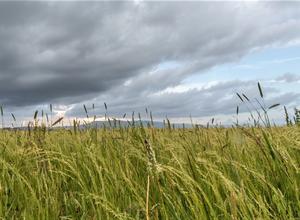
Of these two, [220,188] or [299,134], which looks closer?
[220,188]

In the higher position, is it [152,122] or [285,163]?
[152,122]

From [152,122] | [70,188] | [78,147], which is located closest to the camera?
[70,188]

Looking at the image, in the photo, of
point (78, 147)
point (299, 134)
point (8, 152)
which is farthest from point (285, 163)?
point (8, 152)

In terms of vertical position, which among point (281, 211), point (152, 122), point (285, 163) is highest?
point (152, 122)

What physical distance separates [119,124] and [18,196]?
2779 mm

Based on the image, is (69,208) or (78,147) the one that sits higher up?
(78,147)

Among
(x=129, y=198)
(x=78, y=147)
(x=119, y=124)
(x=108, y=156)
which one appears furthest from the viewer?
(x=119, y=124)

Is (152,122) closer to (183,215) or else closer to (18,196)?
(18,196)

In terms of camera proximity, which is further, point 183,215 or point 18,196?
point 18,196

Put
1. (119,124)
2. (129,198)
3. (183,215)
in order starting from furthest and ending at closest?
1. (119,124)
2. (129,198)
3. (183,215)

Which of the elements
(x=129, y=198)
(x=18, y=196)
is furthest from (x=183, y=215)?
(x=18, y=196)

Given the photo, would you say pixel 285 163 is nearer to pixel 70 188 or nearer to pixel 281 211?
pixel 281 211

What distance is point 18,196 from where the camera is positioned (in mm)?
3047

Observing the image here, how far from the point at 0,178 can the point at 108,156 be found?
1.03 m
